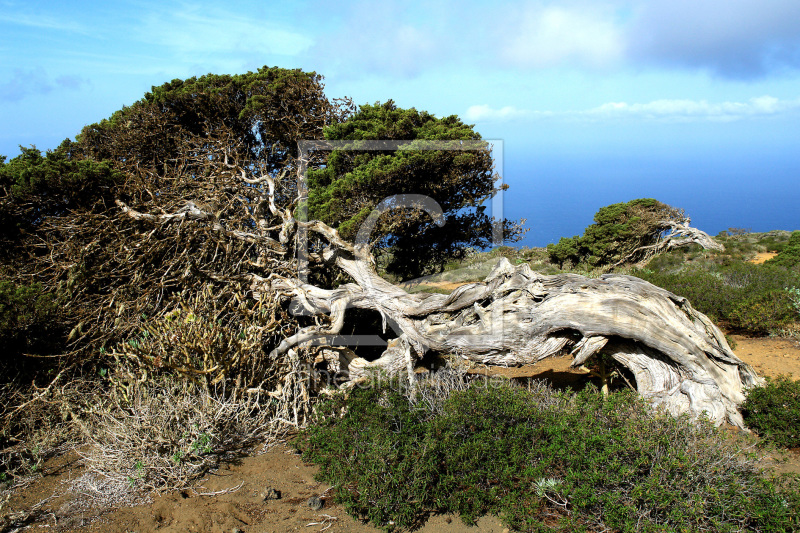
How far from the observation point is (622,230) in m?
16.2

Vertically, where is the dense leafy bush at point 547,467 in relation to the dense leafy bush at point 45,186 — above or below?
below

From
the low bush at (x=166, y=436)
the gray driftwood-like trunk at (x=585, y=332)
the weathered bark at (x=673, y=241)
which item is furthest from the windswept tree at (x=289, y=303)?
the weathered bark at (x=673, y=241)

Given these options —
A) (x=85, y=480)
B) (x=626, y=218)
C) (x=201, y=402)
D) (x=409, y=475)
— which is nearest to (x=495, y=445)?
(x=409, y=475)

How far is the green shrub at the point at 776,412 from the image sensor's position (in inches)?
184

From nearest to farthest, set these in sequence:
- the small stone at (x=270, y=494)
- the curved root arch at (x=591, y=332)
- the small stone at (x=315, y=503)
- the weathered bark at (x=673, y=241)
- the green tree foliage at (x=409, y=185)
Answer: the small stone at (x=315, y=503)
the small stone at (x=270, y=494)
the curved root arch at (x=591, y=332)
the green tree foliage at (x=409, y=185)
the weathered bark at (x=673, y=241)

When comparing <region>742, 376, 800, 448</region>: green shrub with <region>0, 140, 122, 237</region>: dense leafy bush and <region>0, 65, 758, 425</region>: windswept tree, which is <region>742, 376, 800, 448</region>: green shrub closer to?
<region>0, 65, 758, 425</region>: windswept tree

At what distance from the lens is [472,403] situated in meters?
4.60

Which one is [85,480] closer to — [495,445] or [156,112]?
[495,445]

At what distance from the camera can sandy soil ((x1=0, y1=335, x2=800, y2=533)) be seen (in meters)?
4.02

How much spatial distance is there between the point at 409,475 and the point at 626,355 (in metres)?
2.80

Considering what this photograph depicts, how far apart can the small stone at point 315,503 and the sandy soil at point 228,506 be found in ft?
0.09

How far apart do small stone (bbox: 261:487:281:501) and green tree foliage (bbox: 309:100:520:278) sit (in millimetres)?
4177

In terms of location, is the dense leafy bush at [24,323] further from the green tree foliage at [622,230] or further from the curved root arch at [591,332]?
the green tree foliage at [622,230]

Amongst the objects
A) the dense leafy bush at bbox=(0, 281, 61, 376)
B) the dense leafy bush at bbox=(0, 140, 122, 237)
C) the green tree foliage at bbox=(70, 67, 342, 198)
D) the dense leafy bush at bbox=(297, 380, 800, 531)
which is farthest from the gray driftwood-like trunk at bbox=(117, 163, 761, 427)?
the green tree foliage at bbox=(70, 67, 342, 198)
